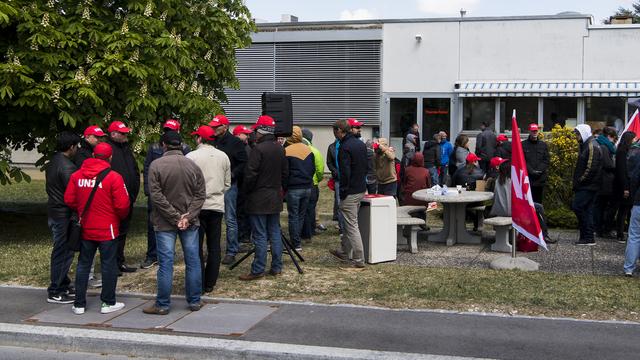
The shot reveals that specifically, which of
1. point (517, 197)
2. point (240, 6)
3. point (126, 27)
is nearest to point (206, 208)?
point (517, 197)

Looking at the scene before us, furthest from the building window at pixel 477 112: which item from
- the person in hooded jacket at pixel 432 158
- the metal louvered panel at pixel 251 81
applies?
the metal louvered panel at pixel 251 81

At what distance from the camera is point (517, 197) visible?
9586 mm

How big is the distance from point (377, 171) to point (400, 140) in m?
12.5

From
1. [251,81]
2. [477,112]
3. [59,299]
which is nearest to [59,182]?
[59,299]

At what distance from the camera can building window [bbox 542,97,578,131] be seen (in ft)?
76.6

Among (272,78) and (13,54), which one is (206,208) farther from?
(272,78)

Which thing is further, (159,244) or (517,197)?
(517,197)

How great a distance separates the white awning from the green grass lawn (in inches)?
546

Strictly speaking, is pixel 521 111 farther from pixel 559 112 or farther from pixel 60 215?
pixel 60 215

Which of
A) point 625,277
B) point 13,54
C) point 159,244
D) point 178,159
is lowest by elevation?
point 625,277

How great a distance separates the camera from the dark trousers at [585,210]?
38.0ft

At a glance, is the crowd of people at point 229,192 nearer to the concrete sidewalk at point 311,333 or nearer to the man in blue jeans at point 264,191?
the man in blue jeans at point 264,191

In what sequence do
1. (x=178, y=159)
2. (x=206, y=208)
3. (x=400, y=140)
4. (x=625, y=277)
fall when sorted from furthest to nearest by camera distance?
(x=400, y=140), (x=625, y=277), (x=206, y=208), (x=178, y=159)

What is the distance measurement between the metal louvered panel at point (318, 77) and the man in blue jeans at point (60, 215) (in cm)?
1769
